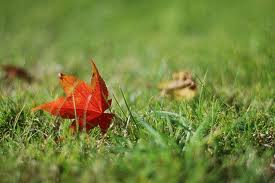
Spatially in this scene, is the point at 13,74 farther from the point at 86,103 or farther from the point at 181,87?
the point at 86,103

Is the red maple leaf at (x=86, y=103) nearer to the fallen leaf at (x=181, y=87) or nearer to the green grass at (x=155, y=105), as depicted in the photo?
the green grass at (x=155, y=105)

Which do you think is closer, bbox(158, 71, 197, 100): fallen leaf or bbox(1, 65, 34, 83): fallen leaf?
bbox(158, 71, 197, 100): fallen leaf

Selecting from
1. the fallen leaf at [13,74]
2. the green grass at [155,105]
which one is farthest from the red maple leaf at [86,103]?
the fallen leaf at [13,74]

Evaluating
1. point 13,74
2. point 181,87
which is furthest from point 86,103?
point 13,74

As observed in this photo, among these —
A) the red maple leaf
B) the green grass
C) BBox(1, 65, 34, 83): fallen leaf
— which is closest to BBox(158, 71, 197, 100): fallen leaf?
the green grass

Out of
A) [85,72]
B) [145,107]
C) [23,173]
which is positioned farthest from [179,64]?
[23,173]

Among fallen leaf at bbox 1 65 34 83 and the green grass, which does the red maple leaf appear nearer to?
the green grass

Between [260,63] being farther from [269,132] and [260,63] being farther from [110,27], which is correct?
[110,27]
